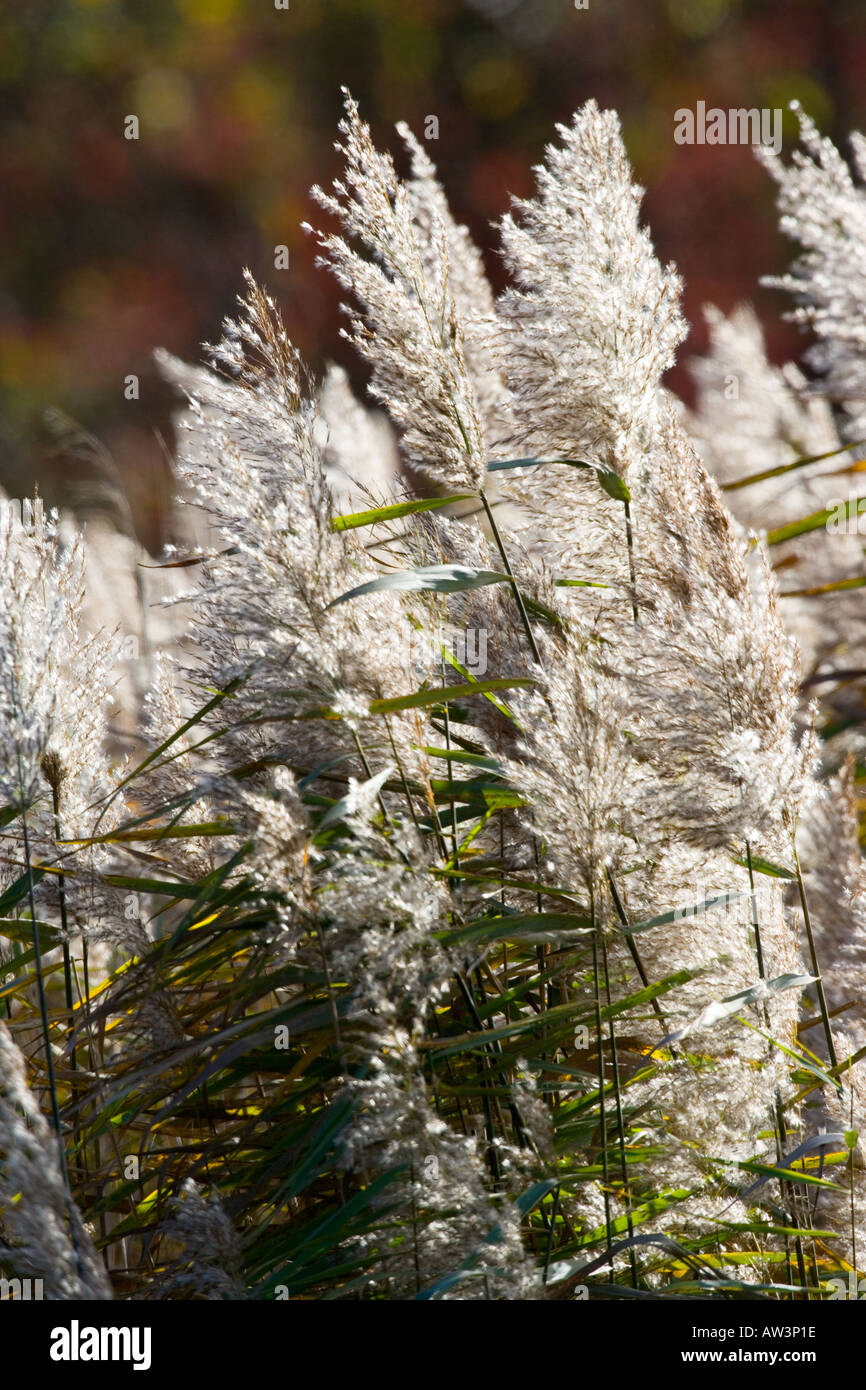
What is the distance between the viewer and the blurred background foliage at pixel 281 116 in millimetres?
10234

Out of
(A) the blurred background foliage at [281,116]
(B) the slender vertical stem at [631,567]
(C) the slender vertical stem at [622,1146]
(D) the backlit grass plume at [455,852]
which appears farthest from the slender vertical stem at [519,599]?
(A) the blurred background foliage at [281,116]

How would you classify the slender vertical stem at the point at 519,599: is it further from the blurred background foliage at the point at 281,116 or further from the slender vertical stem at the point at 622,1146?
the blurred background foliage at the point at 281,116

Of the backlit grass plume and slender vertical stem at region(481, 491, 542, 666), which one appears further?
slender vertical stem at region(481, 491, 542, 666)

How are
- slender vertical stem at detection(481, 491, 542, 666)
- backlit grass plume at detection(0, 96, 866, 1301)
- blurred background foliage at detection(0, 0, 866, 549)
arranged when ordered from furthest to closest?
blurred background foliage at detection(0, 0, 866, 549) < slender vertical stem at detection(481, 491, 542, 666) < backlit grass plume at detection(0, 96, 866, 1301)

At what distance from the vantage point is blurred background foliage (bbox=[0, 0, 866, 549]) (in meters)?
10.2

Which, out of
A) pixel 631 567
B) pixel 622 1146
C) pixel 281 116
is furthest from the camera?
pixel 281 116

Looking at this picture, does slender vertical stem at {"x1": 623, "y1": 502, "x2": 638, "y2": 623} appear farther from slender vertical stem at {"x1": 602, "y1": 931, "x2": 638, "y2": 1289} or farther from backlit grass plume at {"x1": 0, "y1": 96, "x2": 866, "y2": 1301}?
slender vertical stem at {"x1": 602, "y1": 931, "x2": 638, "y2": 1289}

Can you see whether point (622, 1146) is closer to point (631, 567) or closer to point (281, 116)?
point (631, 567)

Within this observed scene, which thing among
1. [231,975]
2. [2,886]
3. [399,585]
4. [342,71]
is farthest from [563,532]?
[342,71]

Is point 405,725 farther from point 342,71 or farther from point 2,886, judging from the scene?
point 342,71

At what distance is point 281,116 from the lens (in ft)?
36.6

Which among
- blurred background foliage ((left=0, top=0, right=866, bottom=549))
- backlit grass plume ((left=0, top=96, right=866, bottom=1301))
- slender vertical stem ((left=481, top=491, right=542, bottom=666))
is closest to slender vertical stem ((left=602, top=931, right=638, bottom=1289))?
backlit grass plume ((left=0, top=96, right=866, bottom=1301))

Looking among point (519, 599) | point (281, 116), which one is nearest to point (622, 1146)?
point (519, 599)

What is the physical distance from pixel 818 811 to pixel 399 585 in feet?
3.12
